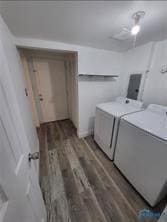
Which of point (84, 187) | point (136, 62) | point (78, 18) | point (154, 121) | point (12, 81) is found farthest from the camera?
point (136, 62)

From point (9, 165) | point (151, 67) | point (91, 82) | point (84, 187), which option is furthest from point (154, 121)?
point (9, 165)

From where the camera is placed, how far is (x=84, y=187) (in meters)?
1.45

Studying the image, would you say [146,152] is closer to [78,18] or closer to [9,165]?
[9,165]

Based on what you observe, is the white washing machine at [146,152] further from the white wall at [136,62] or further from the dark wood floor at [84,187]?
the white wall at [136,62]

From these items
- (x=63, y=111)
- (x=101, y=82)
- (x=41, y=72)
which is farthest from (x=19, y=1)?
(x=63, y=111)

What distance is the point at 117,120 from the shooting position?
156cm

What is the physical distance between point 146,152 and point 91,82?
172 centimetres

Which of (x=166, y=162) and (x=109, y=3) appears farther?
(x=166, y=162)

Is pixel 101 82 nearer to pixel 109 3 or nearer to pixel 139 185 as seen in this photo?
pixel 109 3

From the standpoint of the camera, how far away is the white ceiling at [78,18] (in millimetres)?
868

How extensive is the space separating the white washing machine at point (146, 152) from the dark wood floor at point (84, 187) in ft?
0.73

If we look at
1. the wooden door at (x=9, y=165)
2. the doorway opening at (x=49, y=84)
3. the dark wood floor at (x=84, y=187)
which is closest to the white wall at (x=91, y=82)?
the doorway opening at (x=49, y=84)

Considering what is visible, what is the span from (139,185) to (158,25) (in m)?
2.10

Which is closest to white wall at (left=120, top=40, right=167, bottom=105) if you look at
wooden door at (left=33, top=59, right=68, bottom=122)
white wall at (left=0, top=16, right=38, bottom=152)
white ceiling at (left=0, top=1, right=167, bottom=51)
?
white ceiling at (left=0, top=1, right=167, bottom=51)
